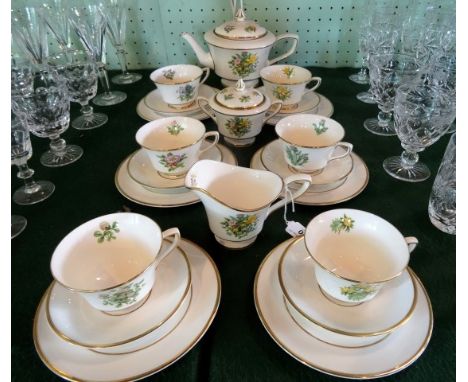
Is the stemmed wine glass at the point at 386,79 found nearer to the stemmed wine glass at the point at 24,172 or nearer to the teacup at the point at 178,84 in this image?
the teacup at the point at 178,84

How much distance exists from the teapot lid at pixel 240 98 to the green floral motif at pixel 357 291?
20.8 inches

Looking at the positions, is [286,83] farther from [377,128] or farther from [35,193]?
[35,193]

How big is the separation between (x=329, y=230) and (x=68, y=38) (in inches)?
43.5

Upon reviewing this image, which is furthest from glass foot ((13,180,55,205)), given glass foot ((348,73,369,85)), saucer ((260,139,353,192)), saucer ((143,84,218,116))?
glass foot ((348,73,369,85))

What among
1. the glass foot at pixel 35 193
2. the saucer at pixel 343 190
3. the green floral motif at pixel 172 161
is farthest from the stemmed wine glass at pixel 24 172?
the saucer at pixel 343 190

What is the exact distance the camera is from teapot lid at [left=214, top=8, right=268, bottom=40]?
1078 mm

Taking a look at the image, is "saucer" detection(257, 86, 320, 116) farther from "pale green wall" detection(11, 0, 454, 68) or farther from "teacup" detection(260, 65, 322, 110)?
"pale green wall" detection(11, 0, 454, 68)

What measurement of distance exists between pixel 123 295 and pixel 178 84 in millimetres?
692

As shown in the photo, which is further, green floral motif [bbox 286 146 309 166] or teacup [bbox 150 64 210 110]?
teacup [bbox 150 64 210 110]

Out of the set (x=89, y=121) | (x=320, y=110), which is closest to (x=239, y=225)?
(x=320, y=110)

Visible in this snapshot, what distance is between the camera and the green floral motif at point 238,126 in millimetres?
→ 890

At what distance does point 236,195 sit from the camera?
0.71m

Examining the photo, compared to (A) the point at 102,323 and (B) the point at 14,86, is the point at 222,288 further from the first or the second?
(B) the point at 14,86

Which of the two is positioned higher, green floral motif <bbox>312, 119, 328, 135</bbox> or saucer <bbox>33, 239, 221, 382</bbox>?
green floral motif <bbox>312, 119, 328, 135</bbox>
